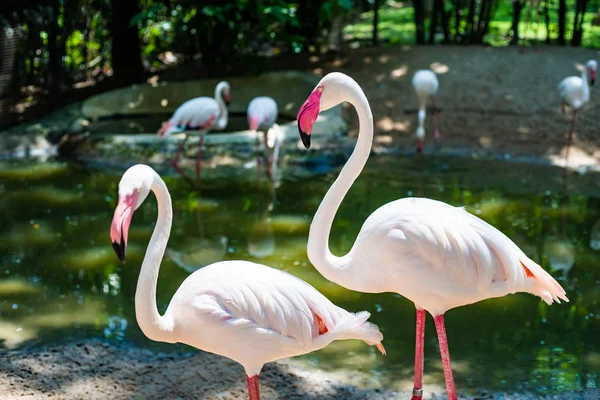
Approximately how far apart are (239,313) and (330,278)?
51 cm

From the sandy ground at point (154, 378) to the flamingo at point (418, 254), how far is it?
26.9 inches

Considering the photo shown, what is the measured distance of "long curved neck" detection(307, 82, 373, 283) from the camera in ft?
10.5

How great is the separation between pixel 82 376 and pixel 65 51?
813 centimetres

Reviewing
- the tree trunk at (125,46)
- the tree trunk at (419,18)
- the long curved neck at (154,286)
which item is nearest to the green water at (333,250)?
the long curved neck at (154,286)

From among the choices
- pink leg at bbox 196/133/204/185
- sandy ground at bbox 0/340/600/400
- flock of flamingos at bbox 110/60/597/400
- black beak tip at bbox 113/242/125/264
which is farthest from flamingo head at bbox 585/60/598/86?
black beak tip at bbox 113/242/125/264

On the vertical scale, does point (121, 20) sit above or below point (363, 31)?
above

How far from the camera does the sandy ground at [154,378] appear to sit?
12.0 ft

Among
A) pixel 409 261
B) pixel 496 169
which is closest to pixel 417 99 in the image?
pixel 496 169

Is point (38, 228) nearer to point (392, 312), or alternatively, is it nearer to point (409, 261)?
point (392, 312)

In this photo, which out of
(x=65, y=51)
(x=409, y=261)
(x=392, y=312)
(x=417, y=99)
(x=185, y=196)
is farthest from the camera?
(x=65, y=51)

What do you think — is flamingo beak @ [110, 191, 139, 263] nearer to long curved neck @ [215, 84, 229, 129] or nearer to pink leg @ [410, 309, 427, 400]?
pink leg @ [410, 309, 427, 400]

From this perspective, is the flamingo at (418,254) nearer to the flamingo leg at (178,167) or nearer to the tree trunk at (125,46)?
the flamingo leg at (178,167)

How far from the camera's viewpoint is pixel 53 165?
27.7ft

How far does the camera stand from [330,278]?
10.7 ft
